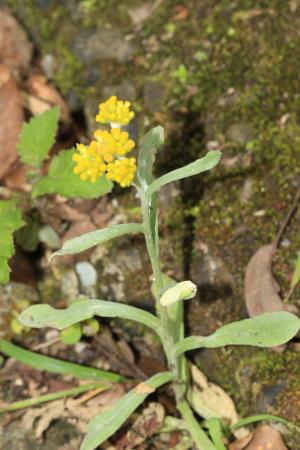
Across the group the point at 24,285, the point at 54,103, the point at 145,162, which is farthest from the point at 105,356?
the point at 54,103

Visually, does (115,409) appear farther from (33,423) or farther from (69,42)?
(69,42)

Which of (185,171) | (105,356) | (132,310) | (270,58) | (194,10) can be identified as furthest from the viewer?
(194,10)

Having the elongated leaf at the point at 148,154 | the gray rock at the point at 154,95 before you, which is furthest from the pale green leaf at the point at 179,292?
the gray rock at the point at 154,95

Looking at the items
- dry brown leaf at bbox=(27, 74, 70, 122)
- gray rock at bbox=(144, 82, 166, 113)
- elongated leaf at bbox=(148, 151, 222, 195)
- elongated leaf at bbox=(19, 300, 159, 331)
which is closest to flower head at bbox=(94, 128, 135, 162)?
elongated leaf at bbox=(148, 151, 222, 195)

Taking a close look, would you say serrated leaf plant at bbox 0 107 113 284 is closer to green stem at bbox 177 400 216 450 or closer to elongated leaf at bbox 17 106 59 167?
elongated leaf at bbox 17 106 59 167

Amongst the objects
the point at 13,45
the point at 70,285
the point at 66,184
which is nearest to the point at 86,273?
the point at 70,285

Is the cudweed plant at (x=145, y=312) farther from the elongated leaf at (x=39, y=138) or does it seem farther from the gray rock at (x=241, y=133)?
the gray rock at (x=241, y=133)
